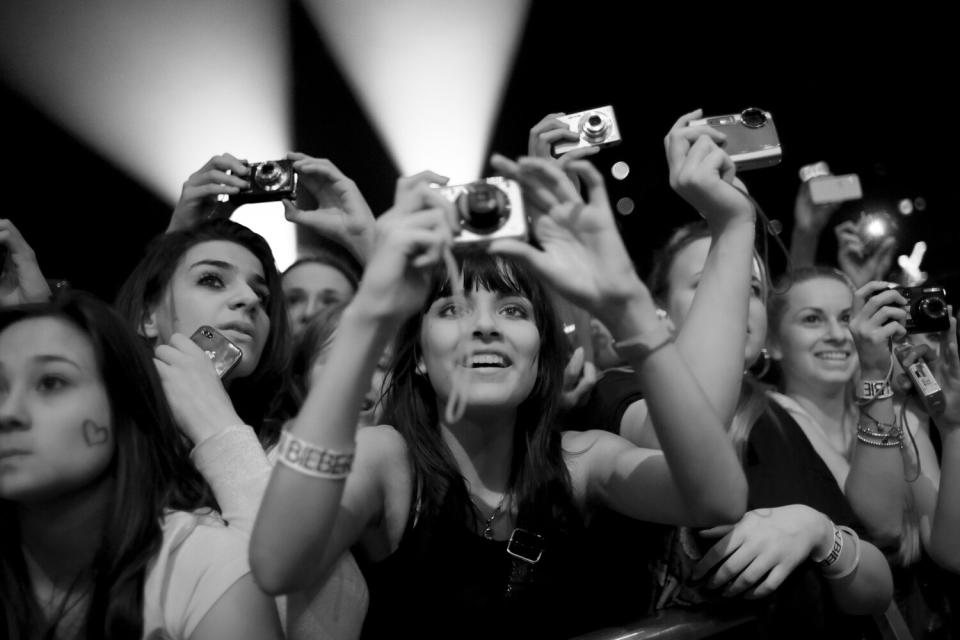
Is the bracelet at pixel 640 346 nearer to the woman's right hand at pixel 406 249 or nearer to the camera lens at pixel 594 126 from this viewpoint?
the woman's right hand at pixel 406 249

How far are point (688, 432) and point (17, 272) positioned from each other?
68.0 inches

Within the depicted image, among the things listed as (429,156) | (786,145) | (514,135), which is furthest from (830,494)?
(786,145)

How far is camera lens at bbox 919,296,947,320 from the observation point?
2.01m

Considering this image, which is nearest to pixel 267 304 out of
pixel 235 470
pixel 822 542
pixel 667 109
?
pixel 235 470

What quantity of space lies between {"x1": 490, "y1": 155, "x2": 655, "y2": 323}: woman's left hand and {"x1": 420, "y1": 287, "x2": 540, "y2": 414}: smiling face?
39 cm

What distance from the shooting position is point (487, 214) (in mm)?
1070

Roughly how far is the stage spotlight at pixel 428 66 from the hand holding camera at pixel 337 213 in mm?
1539

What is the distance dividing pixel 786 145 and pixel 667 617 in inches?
142

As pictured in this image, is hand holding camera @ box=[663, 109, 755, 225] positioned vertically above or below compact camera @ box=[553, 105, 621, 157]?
below

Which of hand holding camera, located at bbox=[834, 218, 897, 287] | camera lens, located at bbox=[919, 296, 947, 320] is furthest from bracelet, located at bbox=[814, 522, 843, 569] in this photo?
hand holding camera, located at bbox=[834, 218, 897, 287]

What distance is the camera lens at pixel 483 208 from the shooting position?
107cm

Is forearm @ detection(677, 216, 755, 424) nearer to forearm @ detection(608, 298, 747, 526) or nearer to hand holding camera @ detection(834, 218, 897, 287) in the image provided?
forearm @ detection(608, 298, 747, 526)

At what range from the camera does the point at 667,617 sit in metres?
1.46

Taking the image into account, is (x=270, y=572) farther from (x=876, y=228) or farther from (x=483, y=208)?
Result: (x=876, y=228)
